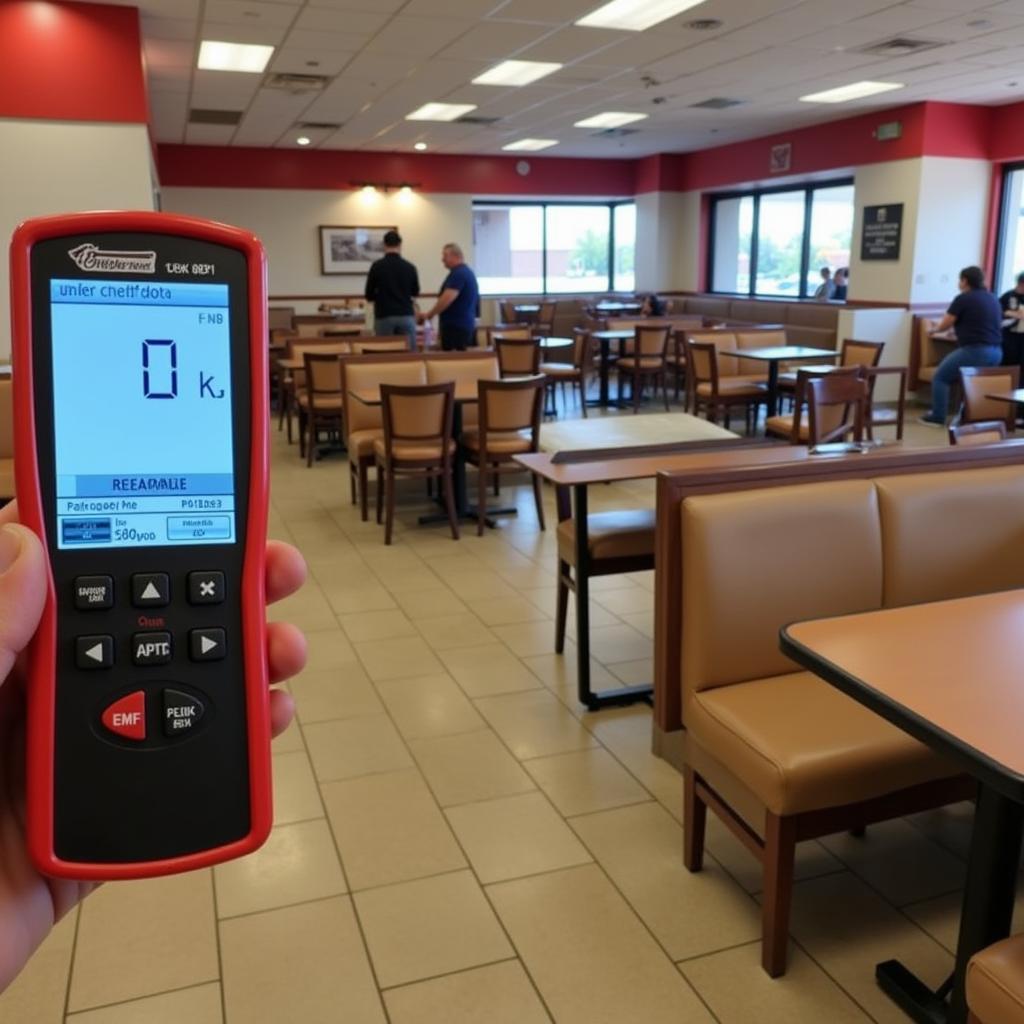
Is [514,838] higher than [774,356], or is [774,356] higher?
[774,356]

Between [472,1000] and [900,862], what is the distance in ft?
→ 3.70

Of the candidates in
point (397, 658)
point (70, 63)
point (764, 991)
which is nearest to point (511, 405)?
point (397, 658)

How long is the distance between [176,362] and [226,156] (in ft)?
41.7

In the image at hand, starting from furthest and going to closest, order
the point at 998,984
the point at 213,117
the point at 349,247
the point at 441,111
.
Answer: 1. the point at 349,247
2. the point at 213,117
3. the point at 441,111
4. the point at 998,984

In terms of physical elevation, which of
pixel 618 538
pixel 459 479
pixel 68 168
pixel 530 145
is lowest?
pixel 459 479

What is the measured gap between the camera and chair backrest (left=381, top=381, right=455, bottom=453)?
16.5 ft

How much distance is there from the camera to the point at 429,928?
210 centimetres

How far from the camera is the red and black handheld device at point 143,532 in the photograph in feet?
2.96

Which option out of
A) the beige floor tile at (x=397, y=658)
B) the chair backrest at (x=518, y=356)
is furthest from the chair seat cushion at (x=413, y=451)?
the chair backrest at (x=518, y=356)

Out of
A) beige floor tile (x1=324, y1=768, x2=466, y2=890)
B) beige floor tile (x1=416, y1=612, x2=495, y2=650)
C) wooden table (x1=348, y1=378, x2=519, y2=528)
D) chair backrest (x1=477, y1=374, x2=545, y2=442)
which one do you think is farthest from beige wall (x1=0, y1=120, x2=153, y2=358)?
beige floor tile (x1=324, y1=768, x2=466, y2=890)

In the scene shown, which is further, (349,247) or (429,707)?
(349,247)

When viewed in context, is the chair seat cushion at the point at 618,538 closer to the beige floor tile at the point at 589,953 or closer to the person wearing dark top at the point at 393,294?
the beige floor tile at the point at 589,953

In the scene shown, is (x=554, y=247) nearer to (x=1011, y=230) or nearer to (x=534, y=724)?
(x=1011, y=230)

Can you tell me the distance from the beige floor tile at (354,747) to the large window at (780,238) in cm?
981
